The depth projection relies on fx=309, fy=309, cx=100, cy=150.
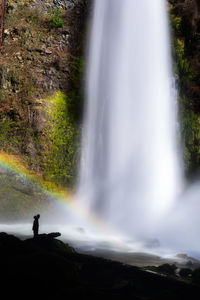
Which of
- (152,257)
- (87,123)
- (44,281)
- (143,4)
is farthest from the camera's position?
(143,4)

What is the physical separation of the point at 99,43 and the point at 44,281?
18.8 m

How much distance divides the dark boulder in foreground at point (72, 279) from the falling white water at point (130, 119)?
950 cm

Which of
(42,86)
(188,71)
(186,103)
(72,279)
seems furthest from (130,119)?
(72,279)

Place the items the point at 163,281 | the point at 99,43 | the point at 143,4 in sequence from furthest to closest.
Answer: the point at 143,4
the point at 99,43
the point at 163,281

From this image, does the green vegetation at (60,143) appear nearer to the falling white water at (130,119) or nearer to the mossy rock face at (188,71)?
the falling white water at (130,119)

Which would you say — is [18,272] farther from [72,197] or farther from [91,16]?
[91,16]

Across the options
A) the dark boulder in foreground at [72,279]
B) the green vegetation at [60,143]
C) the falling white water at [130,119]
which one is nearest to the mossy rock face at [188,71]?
the falling white water at [130,119]

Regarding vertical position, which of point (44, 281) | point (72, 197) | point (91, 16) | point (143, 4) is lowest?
point (44, 281)

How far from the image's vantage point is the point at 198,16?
80.2ft

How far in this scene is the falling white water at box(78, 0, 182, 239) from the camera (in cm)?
1689

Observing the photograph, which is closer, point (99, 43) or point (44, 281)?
point (44, 281)

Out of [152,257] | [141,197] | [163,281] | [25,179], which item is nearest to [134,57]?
[141,197]

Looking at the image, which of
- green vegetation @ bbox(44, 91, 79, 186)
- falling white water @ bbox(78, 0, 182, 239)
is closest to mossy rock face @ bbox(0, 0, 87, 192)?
green vegetation @ bbox(44, 91, 79, 186)

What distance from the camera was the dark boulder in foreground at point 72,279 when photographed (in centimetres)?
378
